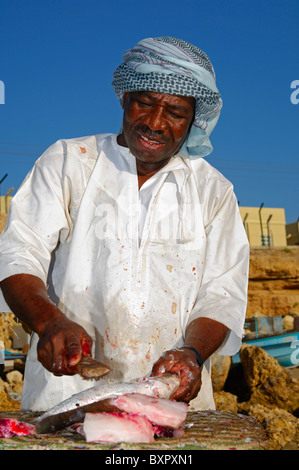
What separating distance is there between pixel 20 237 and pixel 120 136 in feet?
2.83

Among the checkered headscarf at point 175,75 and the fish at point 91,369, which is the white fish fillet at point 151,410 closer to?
the fish at point 91,369

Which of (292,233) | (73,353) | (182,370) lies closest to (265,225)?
(292,233)

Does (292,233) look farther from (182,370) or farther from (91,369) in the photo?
(91,369)

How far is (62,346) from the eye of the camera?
230cm

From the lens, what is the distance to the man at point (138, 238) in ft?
9.32

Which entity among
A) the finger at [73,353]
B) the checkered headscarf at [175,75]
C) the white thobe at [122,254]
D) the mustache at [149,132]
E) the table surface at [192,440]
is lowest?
the table surface at [192,440]

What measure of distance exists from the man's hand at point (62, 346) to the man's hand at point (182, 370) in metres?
0.32

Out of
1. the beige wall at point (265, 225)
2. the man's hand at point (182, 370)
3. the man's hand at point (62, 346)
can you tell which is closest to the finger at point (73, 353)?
the man's hand at point (62, 346)

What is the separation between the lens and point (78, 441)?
187cm

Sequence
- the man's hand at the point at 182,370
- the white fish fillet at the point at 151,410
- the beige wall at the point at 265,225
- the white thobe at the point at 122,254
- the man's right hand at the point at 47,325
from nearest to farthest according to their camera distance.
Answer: the white fish fillet at the point at 151,410
the man's right hand at the point at 47,325
the man's hand at the point at 182,370
the white thobe at the point at 122,254
the beige wall at the point at 265,225

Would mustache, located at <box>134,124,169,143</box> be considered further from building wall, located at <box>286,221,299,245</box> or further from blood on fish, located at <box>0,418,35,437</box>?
building wall, located at <box>286,221,299,245</box>

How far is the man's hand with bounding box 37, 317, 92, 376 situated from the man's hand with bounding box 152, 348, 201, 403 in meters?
0.32

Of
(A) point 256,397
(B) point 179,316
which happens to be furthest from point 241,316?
A: (A) point 256,397

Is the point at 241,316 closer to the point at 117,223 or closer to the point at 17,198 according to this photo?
the point at 117,223
